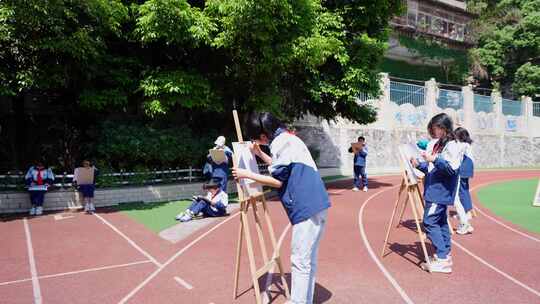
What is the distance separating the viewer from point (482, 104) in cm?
3191

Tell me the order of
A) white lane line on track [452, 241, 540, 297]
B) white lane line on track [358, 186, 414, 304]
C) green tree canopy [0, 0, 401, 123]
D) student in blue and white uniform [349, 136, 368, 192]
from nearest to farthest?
white lane line on track [358, 186, 414, 304]
white lane line on track [452, 241, 540, 297]
green tree canopy [0, 0, 401, 123]
student in blue and white uniform [349, 136, 368, 192]

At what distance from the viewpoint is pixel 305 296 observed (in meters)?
3.93

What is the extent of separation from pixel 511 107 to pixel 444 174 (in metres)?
32.9

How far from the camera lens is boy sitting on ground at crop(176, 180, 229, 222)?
32.0ft

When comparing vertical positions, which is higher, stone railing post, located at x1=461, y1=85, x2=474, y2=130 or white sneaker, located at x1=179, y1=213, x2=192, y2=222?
stone railing post, located at x1=461, y1=85, x2=474, y2=130

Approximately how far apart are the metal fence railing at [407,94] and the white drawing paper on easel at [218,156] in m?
17.1

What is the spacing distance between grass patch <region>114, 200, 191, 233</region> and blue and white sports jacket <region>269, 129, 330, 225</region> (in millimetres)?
5432

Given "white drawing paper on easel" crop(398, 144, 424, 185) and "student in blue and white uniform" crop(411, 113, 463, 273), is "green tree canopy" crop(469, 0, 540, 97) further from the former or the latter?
"student in blue and white uniform" crop(411, 113, 463, 273)

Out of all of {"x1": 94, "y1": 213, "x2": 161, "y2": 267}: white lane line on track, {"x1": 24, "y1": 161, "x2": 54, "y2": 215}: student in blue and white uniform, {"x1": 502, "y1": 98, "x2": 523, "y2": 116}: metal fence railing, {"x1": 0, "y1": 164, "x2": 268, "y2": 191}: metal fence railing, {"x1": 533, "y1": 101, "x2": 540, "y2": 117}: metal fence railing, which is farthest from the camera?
{"x1": 533, "y1": 101, "x2": 540, "y2": 117}: metal fence railing

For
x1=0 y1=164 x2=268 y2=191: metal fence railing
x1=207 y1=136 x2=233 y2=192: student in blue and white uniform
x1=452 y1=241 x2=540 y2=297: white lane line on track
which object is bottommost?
x1=452 y1=241 x2=540 y2=297: white lane line on track

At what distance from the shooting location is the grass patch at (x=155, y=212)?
940cm

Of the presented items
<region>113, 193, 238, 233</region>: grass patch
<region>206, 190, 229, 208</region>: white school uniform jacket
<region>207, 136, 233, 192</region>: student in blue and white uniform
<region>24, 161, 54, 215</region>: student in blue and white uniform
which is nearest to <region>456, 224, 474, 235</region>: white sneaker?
<region>206, 190, 229, 208</region>: white school uniform jacket

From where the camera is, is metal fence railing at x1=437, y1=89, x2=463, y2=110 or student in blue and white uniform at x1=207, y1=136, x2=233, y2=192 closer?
student in blue and white uniform at x1=207, y1=136, x2=233, y2=192

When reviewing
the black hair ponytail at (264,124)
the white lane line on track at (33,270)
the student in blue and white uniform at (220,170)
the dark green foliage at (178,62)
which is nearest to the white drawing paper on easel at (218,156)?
the student in blue and white uniform at (220,170)
